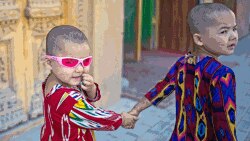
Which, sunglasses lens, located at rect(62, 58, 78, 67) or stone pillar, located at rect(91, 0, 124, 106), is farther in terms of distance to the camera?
stone pillar, located at rect(91, 0, 124, 106)

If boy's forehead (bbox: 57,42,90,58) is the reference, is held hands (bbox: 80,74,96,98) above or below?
below

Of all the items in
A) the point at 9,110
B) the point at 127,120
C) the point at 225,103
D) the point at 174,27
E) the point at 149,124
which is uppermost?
the point at 174,27

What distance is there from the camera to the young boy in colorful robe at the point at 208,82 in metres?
2.06

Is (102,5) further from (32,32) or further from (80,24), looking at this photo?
(32,32)

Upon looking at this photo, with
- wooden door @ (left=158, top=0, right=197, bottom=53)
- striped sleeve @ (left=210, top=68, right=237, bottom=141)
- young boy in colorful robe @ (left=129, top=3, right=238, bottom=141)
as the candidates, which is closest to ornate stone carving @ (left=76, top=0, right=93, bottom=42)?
young boy in colorful robe @ (left=129, top=3, right=238, bottom=141)

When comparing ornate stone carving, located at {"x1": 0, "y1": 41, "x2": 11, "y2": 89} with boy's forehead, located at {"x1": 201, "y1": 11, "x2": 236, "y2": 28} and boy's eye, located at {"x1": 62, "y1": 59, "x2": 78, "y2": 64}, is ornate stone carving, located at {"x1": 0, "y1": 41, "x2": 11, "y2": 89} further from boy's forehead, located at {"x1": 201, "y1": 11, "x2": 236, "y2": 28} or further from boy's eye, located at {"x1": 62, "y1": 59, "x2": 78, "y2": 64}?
boy's forehead, located at {"x1": 201, "y1": 11, "x2": 236, "y2": 28}

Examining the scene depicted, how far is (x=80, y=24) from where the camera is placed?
4504 mm

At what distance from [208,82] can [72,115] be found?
2.34ft

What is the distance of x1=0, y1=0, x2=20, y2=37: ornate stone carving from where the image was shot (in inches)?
151

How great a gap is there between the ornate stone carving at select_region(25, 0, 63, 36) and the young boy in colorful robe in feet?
7.04

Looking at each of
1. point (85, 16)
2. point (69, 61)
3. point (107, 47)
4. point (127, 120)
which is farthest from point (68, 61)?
point (107, 47)

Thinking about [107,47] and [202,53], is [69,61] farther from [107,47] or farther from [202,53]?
[107,47]

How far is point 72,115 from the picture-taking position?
1980 millimetres

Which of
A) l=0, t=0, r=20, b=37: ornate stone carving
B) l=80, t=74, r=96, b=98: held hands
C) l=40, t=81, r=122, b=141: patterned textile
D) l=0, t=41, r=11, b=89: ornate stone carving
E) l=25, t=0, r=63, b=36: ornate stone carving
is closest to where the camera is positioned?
l=40, t=81, r=122, b=141: patterned textile
